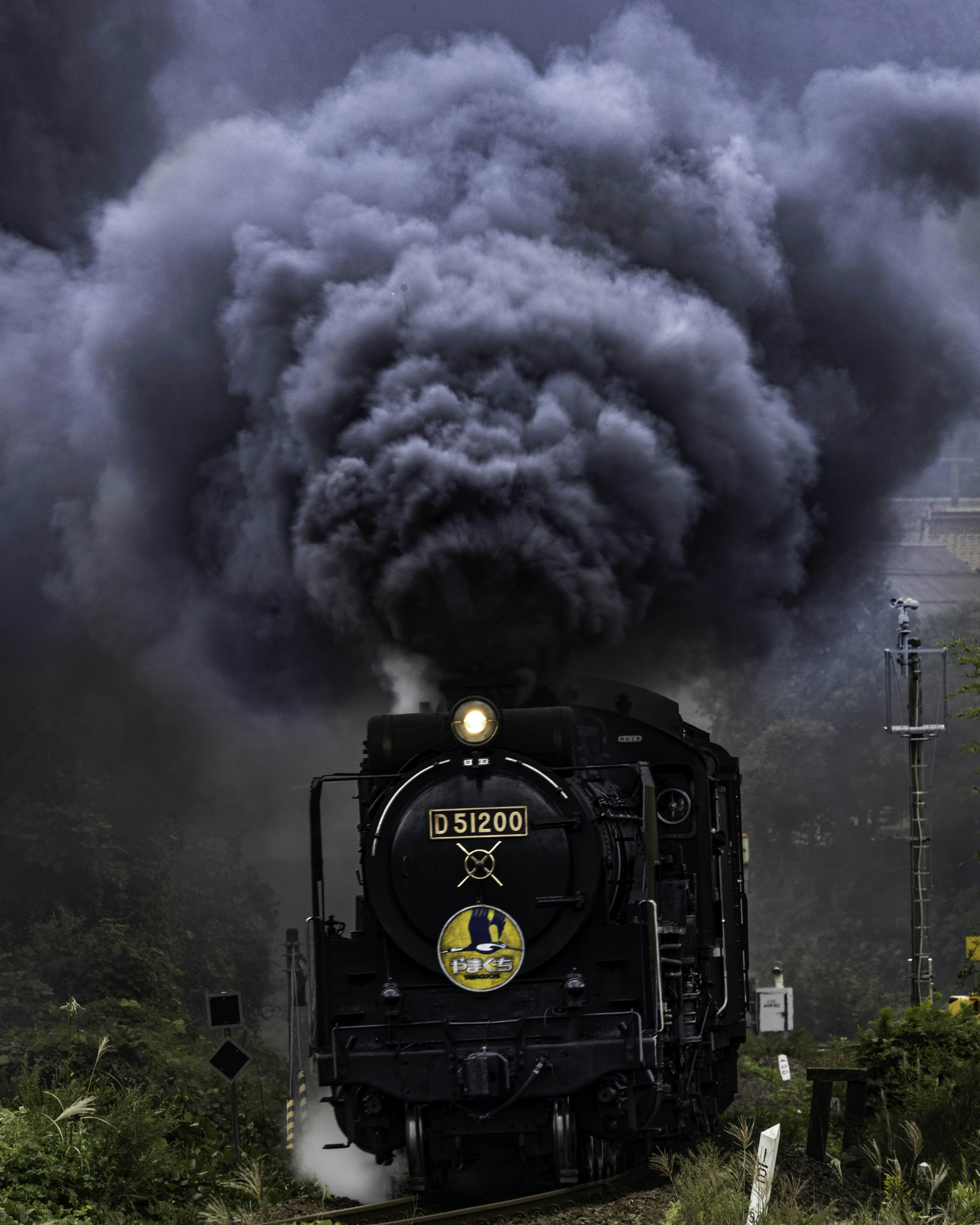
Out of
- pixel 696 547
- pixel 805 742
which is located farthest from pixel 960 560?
pixel 696 547

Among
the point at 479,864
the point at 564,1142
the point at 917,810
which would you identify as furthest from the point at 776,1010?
the point at 479,864

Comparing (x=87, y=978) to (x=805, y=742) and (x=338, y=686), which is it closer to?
(x=338, y=686)

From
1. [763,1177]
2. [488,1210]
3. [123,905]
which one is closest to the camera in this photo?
[763,1177]

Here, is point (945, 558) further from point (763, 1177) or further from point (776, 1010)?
point (763, 1177)

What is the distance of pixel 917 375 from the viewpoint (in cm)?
1264

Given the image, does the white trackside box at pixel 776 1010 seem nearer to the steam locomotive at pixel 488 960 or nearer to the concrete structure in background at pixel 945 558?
the steam locomotive at pixel 488 960

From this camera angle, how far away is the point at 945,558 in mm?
41938

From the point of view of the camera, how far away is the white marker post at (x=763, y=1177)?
5.89 metres

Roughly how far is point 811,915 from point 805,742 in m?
5.41

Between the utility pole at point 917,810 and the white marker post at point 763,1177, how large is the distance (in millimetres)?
10637

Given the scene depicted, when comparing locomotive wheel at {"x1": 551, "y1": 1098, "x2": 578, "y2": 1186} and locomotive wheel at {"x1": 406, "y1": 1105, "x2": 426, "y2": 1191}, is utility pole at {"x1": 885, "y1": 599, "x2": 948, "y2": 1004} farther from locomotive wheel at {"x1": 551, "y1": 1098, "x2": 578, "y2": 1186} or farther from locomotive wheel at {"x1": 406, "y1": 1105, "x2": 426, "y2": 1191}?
locomotive wheel at {"x1": 406, "y1": 1105, "x2": 426, "y2": 1191}

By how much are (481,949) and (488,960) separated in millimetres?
69

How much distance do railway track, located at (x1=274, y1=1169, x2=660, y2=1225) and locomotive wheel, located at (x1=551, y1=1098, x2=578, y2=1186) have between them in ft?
0.74

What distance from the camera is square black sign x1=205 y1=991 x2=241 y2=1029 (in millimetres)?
10320
